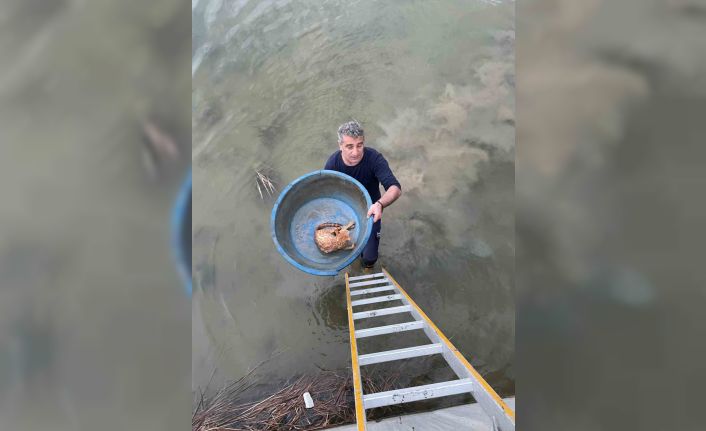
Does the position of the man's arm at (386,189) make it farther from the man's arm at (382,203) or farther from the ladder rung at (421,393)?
the ladder rung at (421,393)

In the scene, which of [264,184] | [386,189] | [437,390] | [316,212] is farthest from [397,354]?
[264,184]

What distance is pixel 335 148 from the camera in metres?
4.36

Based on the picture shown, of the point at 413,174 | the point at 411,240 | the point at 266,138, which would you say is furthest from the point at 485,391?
the point at 266,138

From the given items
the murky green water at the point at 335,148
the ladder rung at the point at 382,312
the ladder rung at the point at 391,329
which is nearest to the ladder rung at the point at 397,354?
the ladder rung at the point at 391,329

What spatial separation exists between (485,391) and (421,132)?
335cm

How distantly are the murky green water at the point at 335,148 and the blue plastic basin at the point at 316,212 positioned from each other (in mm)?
598

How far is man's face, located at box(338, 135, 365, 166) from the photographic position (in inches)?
110

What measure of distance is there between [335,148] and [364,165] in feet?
4.73

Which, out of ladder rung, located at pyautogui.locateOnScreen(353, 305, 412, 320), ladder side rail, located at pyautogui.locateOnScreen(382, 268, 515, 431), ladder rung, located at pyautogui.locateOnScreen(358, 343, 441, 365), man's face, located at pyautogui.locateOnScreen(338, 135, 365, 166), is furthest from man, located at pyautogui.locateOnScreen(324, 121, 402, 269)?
ladder side rail, located at pyautogui.locateOnScreen(382, 268, 515, 431)

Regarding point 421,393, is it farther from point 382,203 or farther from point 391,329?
point 382,203

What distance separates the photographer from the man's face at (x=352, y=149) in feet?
9.14

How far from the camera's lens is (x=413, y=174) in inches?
161

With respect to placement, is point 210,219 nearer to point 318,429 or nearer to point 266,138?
point 266,138

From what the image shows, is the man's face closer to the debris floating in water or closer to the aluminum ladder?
the aluminum ladder
